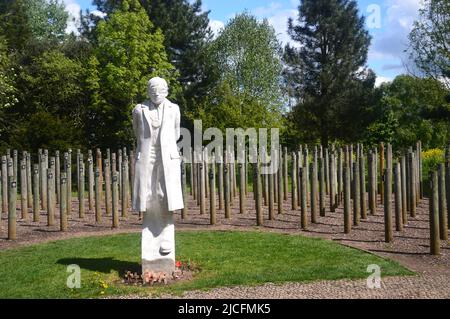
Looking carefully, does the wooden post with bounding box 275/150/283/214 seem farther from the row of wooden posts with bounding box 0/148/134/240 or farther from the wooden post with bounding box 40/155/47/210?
the wooden post with bounding box 40/155/47/210

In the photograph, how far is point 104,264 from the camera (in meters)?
10.1

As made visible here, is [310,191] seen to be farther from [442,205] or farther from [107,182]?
[107,182]

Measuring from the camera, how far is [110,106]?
2973 centimetres

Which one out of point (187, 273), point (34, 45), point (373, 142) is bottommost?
point (187, 273)

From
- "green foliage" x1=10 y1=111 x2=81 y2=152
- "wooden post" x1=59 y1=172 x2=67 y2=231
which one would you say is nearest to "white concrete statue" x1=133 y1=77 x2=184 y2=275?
"wooden post" x1=59 y1=172 x2=67 y2=231

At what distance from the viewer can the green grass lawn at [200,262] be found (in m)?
8.76

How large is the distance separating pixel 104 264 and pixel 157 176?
230cm

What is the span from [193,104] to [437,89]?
47.8 feet

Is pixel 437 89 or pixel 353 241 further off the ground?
pixel 437 89

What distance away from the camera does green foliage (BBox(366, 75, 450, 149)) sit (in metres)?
31.0

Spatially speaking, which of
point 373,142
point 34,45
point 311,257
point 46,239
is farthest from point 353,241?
point 373,142

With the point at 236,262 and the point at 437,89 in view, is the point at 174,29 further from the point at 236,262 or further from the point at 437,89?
the point at 236,262

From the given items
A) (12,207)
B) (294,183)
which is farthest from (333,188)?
(12,207)

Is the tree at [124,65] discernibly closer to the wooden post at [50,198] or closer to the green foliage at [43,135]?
the green foliage at [43,135]
